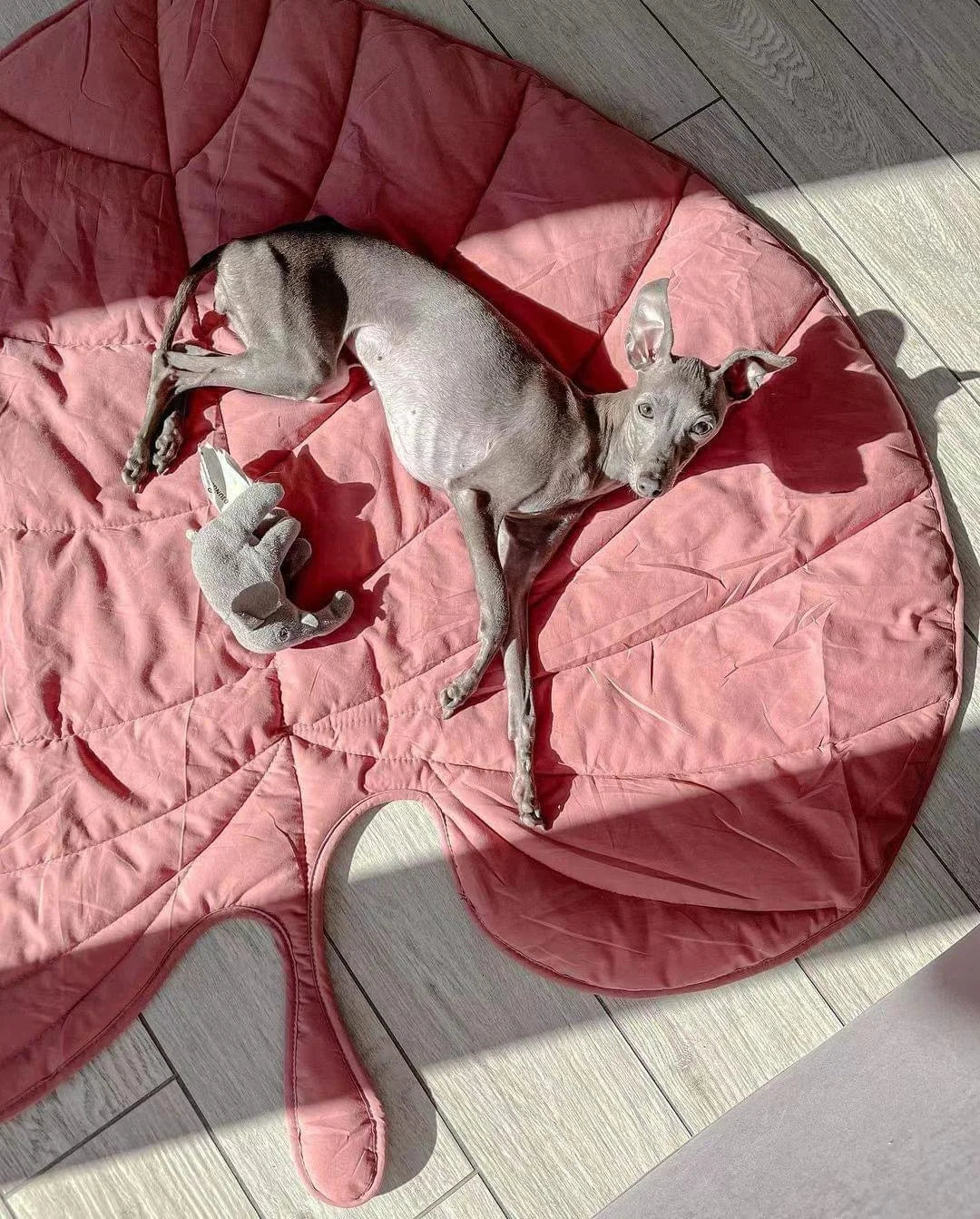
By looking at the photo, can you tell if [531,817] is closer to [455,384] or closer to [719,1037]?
[719,1037]

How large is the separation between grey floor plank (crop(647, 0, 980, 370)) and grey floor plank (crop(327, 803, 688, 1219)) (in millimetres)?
1846

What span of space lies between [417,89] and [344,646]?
134 centimetres

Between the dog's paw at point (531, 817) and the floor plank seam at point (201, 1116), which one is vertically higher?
the dog's paw at point (531, 817)

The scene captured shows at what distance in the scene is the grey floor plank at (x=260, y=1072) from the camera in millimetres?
2035

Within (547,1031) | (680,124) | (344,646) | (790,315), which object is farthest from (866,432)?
(547,1031)

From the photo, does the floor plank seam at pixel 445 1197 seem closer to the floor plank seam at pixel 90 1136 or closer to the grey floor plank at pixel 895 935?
the floor plank seam at pixel 90 1136

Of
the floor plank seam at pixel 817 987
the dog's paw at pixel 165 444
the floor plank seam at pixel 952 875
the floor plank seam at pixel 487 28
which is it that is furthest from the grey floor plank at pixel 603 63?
the floor plank seam at pixel 817 987

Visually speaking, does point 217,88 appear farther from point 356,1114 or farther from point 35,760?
point 356,1114

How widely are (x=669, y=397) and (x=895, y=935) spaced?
1333 millimetres

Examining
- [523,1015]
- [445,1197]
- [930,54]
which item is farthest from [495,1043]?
[930,54]

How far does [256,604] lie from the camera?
1.99 metres

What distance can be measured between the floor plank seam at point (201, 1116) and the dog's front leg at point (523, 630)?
0.90m

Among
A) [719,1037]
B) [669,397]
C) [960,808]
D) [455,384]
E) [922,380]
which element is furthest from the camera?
[922,380]

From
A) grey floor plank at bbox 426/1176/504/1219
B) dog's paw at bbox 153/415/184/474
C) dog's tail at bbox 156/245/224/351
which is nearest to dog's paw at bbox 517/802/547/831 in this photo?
grey floor plank at bbox 426/1176/504/1219
